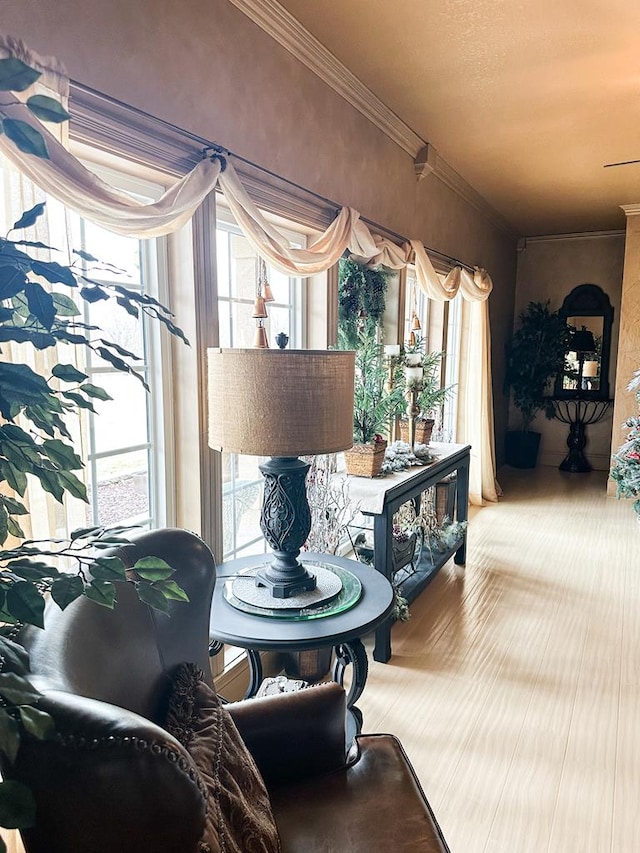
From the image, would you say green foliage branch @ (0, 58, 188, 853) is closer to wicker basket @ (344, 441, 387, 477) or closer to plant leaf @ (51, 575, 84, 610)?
plant leaf @ (51, 575, 84, 610)

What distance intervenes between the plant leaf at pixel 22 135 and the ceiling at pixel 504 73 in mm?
2135

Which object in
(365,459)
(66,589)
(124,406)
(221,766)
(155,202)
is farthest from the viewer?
(365,459)

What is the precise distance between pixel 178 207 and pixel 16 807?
1.68m

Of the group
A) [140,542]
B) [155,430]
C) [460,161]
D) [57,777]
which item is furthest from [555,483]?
[57,777]

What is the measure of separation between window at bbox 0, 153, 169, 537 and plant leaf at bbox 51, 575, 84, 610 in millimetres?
1036

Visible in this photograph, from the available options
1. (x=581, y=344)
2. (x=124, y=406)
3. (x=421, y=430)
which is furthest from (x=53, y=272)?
(x=581, y=344)

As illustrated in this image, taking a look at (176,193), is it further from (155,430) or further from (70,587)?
(70,587)

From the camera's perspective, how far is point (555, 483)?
6.52 m

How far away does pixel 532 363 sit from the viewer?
275 inches

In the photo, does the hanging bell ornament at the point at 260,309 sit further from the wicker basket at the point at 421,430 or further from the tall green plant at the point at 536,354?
the tall green plant at the point at 536,354

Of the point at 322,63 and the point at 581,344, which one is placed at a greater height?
the point at 322,63

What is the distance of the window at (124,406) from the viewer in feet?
6.22

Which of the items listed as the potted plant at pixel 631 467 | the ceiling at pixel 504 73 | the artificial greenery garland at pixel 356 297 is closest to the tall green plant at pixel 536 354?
the ceiling at pixel 504 73

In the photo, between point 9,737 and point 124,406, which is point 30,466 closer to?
point 9,737
